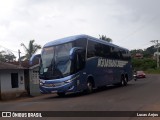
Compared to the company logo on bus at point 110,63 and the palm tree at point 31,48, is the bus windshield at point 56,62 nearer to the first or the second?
the company logo on bus at point 110,63

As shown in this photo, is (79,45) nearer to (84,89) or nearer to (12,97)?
(84,89)

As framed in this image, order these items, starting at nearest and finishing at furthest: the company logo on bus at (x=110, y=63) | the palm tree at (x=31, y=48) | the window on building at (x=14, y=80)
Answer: the company logo on bus at (x=110, y=63), the window on building at (x=14, y=80), the palm tree at (x=31, y=48)

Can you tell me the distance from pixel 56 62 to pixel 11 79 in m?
A: 13.2

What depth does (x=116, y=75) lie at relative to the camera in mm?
26828

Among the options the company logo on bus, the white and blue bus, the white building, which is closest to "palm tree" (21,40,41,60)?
the white building

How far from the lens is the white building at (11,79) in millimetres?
29891

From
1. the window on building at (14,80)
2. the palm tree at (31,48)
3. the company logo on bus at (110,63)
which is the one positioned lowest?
the window on building at (14,80)

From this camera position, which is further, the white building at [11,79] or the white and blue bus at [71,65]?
the white building at [11,79]

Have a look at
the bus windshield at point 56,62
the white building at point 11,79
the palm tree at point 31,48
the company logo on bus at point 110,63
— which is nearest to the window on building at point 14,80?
the white building at point 11,79

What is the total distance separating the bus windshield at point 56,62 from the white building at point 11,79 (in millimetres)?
8763

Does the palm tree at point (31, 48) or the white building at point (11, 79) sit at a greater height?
the palm tree at point (31, 48)

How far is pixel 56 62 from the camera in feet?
63.2

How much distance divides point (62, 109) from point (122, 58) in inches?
658

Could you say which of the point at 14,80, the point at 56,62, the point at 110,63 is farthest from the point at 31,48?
the point at 56,62
